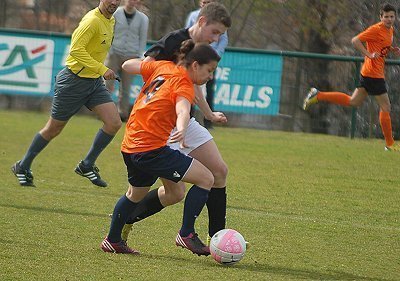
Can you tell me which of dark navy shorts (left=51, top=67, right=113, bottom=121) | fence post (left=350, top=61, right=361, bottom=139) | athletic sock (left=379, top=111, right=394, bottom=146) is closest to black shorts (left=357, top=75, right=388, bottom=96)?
athletic sock (left=379, top=111, right=394, bottom=146)

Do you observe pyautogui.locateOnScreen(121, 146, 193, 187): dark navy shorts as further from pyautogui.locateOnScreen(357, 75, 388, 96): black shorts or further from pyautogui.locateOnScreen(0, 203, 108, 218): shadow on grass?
pyautogui.locateOnScreen(357, 75, 388, 96): black shorts

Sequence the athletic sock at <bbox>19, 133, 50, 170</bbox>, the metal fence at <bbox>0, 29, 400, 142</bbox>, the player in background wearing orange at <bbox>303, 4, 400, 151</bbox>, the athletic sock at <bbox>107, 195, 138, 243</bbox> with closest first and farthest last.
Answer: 1. the athletic sock at <bbox>107, 195, 138, 243</bbox>
2. the athletic sock at <bbox>19, 133, 50, 170</bbox>
3. the player in background wearing orange at <bbox>303, 4, 400, 151</bbox>
4. the metal fence at <bbox>0, 29, 400, 142</bbox>

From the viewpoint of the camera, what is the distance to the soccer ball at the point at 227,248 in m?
6.11

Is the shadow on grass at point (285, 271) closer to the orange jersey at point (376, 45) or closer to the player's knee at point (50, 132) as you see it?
the player's knee at point (50, 132)

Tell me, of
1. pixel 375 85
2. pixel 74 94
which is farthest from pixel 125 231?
pixel 375 85

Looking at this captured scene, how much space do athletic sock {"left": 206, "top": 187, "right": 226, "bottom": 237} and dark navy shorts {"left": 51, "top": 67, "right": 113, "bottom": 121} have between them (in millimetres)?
2843

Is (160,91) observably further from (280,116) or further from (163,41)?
(280,116)

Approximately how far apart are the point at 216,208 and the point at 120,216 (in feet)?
2.13

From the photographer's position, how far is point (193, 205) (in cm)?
625

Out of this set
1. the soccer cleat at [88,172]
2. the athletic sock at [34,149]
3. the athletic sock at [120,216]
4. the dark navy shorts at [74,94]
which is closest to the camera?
the athletic sock at [120,216]

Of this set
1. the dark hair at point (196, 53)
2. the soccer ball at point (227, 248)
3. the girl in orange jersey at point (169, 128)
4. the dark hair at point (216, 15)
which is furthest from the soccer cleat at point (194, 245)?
the dark hair at point (216, 15)

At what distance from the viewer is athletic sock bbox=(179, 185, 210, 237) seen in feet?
20.5

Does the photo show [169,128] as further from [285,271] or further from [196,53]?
[285,271]

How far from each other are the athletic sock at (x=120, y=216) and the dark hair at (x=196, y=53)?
0.97m
